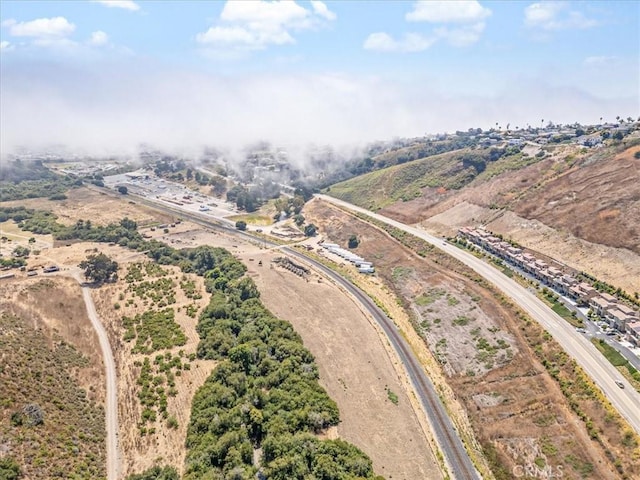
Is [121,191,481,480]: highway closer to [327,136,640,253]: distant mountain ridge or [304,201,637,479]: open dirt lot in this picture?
[304,201,637,479]: open dirt lot

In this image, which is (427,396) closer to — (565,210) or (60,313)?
(60,313)

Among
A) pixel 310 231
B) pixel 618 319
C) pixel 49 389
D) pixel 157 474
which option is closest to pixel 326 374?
pixel 157 474

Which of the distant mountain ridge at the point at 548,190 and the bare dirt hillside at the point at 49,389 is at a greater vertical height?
the distant mountain ridge at the point at 548,190

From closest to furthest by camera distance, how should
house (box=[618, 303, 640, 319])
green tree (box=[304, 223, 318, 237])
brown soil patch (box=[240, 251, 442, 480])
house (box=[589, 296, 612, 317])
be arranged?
1. brown soil patch (box=[240, 251, 442, 480])
2. house (box=[618, 303, 640, 319])
3. house (box=[589, 296, 612, 317])
4. green tree (box=[304, 223, 318, 237])

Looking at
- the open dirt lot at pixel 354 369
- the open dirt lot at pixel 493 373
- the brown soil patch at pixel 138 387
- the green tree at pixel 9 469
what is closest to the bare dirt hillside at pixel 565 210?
the open dirt lot at pixel 493 373

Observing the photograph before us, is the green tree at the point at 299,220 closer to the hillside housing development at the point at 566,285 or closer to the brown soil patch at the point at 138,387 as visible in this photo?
the hillside housing development at the point at 566,285

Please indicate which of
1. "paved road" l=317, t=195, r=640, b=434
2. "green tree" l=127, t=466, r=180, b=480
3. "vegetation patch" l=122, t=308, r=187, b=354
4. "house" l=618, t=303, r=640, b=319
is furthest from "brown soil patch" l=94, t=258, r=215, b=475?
"house" l=618, t=303, r=640, b=319

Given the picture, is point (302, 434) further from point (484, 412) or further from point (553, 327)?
point (553, 327)

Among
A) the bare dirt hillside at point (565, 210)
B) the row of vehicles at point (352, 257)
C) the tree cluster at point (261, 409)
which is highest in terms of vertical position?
the bare dirt hillside at point (565, 210)
